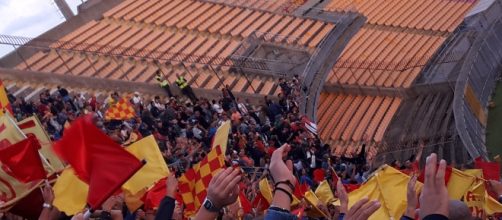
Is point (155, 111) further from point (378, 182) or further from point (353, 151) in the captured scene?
point (378, 182)

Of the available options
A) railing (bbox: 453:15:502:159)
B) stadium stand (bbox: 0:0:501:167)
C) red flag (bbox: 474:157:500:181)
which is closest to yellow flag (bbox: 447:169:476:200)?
red flag (bbox: 474:157:500:181)

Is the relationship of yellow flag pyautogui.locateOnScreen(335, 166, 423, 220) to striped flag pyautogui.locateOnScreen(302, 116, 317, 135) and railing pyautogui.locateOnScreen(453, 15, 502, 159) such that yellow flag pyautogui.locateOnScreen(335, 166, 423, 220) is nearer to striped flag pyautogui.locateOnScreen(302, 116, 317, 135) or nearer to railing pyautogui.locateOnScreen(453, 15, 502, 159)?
railing pyautogui.locateOnScreen(453, 15, 502, 159)

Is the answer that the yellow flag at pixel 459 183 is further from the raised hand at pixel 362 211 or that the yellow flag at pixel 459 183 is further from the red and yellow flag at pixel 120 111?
the red and yellow flag at pixel 120 111

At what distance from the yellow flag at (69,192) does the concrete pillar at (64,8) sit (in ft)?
69.1

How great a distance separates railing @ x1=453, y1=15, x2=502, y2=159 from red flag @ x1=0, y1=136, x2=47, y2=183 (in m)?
11.9

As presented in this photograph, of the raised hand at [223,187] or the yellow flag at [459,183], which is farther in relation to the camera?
the yellow flag at [459,183]

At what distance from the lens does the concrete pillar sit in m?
25.9

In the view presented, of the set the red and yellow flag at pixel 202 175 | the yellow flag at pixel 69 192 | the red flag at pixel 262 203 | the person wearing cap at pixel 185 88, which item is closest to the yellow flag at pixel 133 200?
the red and yellow flag at pixel 202 175

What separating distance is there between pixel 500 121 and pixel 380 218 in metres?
14.0

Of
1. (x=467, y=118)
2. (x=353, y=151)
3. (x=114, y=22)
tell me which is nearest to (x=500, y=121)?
(x=467, y=118)

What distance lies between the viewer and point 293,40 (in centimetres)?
2556

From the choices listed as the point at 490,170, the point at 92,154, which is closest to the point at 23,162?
the point at 92,154

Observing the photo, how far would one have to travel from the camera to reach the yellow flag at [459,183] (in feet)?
24.5

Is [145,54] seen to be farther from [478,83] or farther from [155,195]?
[155,195]
